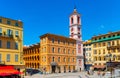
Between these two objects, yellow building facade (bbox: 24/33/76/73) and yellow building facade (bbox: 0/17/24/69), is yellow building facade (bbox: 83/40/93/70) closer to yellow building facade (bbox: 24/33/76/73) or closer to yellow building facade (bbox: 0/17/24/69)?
yellow building facade (bbox: 24/33/76/73)

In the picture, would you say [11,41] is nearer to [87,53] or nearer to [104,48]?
[104,48]

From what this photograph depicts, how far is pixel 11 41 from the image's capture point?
47.8 metres

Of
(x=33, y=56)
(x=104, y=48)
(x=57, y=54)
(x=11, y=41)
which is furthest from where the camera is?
(x=104, y=48)

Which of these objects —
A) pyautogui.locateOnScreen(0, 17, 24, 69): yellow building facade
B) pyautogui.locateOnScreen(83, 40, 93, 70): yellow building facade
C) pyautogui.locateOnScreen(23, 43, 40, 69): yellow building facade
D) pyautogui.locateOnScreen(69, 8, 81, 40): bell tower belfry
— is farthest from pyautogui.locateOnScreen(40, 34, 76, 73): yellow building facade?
pyautogui.locateOnScreen(0, 17, 24, 69): yellow building facade

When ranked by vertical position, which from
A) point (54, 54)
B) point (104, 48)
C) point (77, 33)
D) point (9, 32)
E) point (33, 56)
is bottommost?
point (33, 56)

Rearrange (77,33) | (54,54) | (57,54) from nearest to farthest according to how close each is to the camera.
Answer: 1. (54,54)
2. (57,54)
3. (77,33)

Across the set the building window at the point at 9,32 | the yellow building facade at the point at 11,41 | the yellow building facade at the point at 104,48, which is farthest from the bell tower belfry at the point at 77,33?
the building window at the point at 9,32

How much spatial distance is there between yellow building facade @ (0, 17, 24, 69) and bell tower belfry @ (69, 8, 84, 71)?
35360mm

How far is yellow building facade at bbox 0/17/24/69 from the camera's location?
1817 inches

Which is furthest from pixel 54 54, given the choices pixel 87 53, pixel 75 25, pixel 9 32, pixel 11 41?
pixel 9 32

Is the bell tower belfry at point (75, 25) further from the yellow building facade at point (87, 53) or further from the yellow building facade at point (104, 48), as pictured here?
the yellow building facade at point (87, 53)

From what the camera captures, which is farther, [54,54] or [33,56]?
[33,56]

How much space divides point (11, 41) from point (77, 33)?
127 feet

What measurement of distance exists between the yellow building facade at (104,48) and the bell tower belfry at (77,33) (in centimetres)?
541
